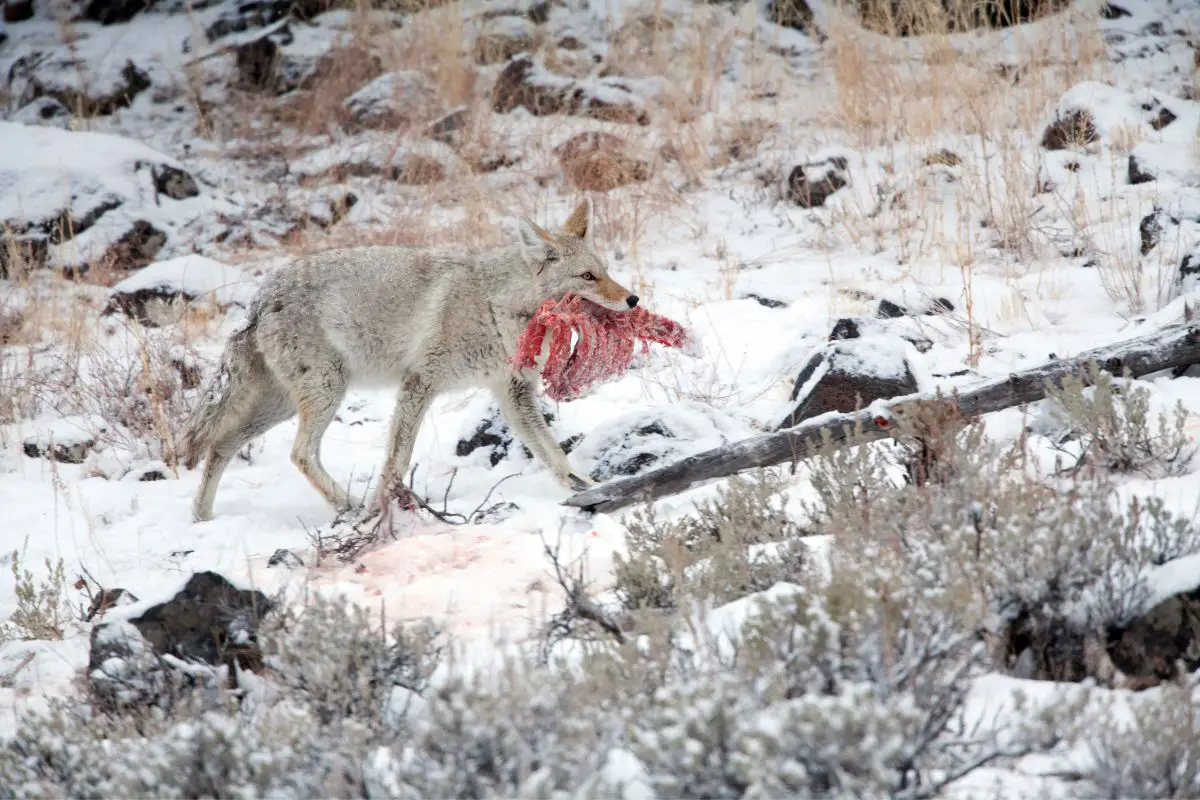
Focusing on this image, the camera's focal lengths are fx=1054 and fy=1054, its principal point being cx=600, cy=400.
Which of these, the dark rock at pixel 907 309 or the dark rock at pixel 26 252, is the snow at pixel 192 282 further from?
the dark rock at pixel 907 309

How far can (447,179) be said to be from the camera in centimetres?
1198

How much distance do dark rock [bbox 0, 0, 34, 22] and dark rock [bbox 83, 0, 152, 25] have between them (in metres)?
1.03

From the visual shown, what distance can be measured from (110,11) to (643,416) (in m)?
14.2

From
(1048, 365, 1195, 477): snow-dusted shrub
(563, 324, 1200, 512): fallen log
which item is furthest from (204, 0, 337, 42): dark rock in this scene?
(1048, 365, 1195, 477): snow-dusted shrub

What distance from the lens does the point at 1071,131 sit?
977 cm

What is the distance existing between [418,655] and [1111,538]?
2149mm

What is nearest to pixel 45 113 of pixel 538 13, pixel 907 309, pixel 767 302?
pixel 538 13

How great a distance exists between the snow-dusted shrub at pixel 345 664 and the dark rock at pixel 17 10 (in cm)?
1676

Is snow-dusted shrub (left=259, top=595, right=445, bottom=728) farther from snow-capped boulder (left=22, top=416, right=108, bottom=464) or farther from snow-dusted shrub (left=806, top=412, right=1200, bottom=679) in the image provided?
snow-capped boulder (left=22, top=416, right=108, bottom=464)

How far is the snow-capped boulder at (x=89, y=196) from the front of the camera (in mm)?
10688

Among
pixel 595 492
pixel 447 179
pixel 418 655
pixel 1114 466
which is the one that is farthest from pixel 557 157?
pixel 418 655

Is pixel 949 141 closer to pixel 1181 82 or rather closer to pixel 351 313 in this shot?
pixel 1181 82

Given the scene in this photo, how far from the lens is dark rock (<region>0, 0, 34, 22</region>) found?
1652 centimetres

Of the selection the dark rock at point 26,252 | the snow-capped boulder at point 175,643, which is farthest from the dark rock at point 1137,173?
the dark rock at point 26,252
